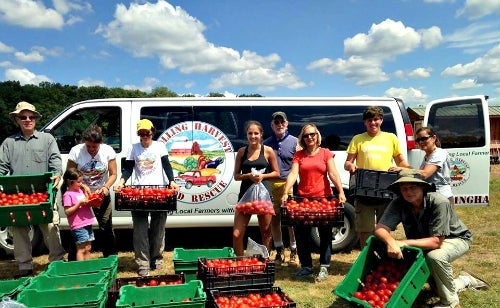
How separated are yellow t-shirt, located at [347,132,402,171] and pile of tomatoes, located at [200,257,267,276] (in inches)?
72.6

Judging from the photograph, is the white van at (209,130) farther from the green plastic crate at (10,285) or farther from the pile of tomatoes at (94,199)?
the green plastic crate at (10,285)

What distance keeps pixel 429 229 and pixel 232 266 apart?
6.33 feet

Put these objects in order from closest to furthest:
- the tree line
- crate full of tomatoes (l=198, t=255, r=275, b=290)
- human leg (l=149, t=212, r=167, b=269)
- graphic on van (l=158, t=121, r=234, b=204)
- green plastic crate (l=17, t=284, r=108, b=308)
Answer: green plastic crate (l=17, t=284, r=108, b=308)
crate full of tomatoes (l=198, t=255, r=275, b=290)
human leg (l=149, t=212, r=167, b=269)
graphic on van (l=158, t=121, r=234, b=204)
the tree line

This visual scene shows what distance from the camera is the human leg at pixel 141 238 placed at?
17.6 feet

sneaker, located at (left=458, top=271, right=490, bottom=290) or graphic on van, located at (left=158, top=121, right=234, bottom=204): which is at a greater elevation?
graphic on van, located at (left=158, top=121, right=234, bottom=204)

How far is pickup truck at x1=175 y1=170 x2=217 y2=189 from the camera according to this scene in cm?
633

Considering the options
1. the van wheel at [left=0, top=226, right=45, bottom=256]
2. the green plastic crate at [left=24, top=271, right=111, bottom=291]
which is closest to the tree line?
the van wheel at [left=0, top=226, right=45, bottom=256]

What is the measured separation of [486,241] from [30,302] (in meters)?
6.76

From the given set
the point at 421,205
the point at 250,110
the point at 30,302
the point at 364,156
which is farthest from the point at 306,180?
the point at 30,302

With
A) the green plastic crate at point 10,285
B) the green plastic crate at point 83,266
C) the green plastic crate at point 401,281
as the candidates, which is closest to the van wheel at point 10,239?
the green plastic crate at point 83,266

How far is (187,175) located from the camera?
6.34 m

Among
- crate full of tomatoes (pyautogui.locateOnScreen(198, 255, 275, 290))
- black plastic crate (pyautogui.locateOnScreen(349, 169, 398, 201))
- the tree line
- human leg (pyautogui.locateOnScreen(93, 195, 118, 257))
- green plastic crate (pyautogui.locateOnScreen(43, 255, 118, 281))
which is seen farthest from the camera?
the tree line

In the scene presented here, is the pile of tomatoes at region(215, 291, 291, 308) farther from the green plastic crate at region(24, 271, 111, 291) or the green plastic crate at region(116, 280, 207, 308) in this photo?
the green plastic crate at region(24, 271, 111, 291)

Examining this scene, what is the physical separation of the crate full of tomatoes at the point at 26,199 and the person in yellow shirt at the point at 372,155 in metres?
3.53
